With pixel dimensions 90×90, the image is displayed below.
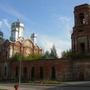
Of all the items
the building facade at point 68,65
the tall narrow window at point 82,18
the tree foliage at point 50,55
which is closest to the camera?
the building facade at point 68,65

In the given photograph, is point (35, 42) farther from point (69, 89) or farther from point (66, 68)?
point (69, 89)

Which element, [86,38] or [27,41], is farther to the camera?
[27,41]

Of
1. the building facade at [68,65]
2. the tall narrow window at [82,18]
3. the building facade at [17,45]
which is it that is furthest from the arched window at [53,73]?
the building facade at [17,45]

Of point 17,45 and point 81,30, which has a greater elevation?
point 81,30

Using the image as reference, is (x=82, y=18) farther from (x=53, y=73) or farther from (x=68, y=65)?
(x=53, y=73)

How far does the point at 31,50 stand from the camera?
72938mm

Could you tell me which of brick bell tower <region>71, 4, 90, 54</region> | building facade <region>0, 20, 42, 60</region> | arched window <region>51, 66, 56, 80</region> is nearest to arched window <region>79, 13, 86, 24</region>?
brick bell tower <region>71, 4, 90, 54</region>

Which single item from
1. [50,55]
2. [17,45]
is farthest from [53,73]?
[50,55]

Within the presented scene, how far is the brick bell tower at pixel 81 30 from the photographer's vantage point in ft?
173

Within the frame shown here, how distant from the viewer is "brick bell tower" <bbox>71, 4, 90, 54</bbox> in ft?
173

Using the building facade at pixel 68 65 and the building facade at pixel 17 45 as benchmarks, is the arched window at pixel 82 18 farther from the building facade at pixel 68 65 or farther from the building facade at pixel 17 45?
the building facade at pixel 17 45

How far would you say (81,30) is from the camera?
5341 centimetres

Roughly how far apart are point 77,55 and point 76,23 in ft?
22.0

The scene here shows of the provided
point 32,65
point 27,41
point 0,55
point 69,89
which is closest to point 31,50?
point 27,41
